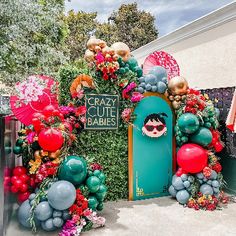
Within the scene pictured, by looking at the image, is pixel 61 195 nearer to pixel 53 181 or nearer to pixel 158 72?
pixel 53 181

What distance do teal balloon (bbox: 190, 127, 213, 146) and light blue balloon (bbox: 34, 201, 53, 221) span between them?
2705 mm

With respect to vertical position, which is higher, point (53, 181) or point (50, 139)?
point (50, 139)

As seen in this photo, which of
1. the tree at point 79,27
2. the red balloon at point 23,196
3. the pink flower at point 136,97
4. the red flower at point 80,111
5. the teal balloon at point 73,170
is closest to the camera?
the teal balloon at point 73,170

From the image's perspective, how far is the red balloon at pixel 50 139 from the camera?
3.92 meters

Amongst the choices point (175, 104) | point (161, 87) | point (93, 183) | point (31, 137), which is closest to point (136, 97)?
point (161, 87)

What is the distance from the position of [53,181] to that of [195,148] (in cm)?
244

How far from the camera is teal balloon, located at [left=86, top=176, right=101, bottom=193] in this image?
3971 millimetres

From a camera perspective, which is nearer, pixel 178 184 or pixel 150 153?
pixel 178 184

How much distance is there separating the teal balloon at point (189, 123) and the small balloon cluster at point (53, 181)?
1717 millimetres

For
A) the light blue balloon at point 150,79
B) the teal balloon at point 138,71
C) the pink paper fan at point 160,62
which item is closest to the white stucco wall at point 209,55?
the pink paper fan at point 160,62

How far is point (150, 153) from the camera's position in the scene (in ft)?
17.1

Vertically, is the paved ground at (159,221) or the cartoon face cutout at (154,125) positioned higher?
the cartoon face cutout at (154,125)

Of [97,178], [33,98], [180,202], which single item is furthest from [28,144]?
[180,202]

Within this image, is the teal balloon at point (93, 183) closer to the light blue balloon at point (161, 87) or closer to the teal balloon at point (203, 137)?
the teal balloon at point (203, 137)
